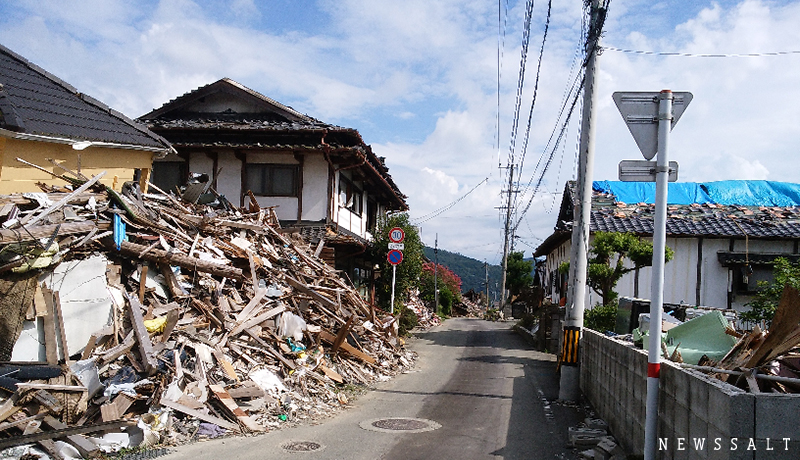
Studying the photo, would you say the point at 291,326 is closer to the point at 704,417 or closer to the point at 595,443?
the point at 595,443

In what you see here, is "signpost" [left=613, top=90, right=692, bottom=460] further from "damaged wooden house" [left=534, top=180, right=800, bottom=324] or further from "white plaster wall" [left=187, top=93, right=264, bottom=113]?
"white plaster wall" [left=187, top=93, right=264, bottom=113]

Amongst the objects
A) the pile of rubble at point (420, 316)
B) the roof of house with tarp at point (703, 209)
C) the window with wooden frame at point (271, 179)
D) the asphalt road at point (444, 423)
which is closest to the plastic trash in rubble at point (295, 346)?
the asphalt road at point (444, 423)

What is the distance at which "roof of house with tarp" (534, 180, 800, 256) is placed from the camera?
20.9 m

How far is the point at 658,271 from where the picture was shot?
5.30 metres

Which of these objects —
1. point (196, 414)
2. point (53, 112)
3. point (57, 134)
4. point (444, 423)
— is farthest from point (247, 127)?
point (444, 423)

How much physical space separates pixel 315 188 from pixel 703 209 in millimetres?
15248

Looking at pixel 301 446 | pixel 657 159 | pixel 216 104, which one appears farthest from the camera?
pixel 216 104

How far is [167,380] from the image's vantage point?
842 centimetres

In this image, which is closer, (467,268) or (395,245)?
(395,245)

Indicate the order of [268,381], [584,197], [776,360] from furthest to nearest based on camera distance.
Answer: [584,197] → [268,381] → [776,360]

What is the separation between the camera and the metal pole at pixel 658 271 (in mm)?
5316

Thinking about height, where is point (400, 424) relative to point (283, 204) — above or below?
below

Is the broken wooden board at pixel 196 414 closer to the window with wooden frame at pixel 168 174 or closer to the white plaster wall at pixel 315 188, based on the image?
the white plaster wall at pixel 315 188

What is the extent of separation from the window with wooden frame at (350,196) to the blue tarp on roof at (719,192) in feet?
34.1
